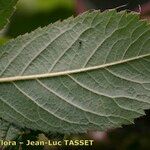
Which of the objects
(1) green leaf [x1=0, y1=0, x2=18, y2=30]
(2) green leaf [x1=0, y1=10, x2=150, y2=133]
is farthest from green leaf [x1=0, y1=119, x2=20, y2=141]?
(1) green leaf [x1=0, y1=0, x2=18, y2=30]

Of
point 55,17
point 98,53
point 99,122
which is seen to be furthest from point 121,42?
point 55,17

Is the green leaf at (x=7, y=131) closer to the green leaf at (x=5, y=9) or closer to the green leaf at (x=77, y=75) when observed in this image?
the green leaf at (x=77, y=75)

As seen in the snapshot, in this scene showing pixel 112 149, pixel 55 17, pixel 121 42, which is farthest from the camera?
pixel 112 149

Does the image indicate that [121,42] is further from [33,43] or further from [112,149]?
[112,149]

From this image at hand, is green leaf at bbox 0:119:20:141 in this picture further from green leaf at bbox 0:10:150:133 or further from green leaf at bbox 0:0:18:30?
green leaf at bbox 0:0:18:30

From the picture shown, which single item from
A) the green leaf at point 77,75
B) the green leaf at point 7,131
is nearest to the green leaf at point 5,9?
the green leaf at point 77,75
